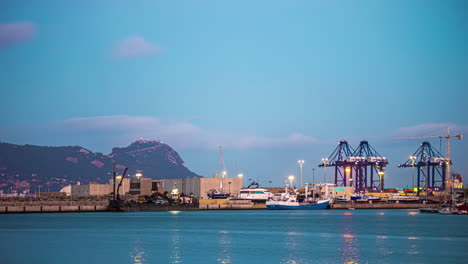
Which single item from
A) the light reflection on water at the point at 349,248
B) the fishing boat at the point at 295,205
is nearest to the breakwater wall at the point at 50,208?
the fishing boat at the point at 295,205

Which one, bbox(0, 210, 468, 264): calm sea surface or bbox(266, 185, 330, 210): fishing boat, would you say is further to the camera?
bbox(266, 185, 330, 210): fishing boat

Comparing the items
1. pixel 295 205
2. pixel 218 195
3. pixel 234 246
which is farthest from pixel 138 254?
pixel 295 205

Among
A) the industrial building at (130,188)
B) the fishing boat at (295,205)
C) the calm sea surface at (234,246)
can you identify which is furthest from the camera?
the industrial building at (130,188)

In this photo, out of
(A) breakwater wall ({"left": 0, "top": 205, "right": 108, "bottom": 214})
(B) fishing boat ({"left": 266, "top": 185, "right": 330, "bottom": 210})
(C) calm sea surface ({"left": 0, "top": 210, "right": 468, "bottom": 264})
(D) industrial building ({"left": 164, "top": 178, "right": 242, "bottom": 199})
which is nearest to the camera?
(C) calm sea surface ({"left": 0, "top": 210, "right": 468, "bottom": 264})

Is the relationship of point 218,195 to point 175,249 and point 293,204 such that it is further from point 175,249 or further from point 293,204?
point 175,249

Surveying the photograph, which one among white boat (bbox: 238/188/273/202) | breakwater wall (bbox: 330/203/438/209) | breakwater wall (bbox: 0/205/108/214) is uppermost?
white boat (bbox: 238/188/273/202)

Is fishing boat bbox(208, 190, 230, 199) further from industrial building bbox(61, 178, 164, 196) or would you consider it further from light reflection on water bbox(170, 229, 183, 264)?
light reflection on water bbox(170, 229, 183, 264)

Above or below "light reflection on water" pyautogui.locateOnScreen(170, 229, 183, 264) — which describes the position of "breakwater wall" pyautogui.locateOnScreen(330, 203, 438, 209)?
below

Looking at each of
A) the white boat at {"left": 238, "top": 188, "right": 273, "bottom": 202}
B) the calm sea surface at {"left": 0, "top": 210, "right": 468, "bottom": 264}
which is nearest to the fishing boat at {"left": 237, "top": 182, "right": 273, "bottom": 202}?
the white boat at {"left": 238, "top": 188, "right": 273, "bottom": 202}

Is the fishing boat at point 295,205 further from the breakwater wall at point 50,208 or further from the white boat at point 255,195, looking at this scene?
the breakwater wall at point 50,208

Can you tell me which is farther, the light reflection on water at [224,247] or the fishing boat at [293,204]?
the fishing boat at [293,204]

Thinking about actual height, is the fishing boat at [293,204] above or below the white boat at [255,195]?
below

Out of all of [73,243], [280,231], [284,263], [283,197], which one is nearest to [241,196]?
[283,197]

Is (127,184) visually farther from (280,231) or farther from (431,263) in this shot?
(431,263)
